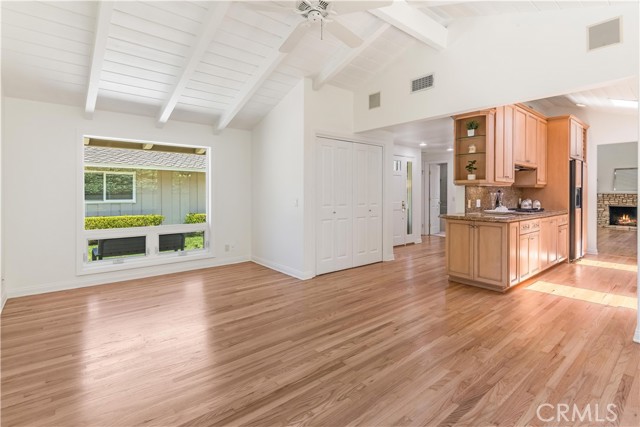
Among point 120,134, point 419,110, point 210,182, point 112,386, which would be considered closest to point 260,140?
point 210,182

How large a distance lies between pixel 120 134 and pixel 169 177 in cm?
105

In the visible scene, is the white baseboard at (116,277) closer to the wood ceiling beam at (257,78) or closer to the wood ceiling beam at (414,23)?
the wood ceiling beam at (257,78)

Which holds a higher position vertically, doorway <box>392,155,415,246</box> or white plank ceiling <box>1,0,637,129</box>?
white plank ceiling <box>1,0,637,129</box>

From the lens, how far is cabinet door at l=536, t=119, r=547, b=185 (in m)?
5.70

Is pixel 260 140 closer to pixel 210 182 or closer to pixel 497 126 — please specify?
pixel 210 182

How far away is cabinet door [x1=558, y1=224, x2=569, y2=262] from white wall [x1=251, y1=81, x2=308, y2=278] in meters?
4.37

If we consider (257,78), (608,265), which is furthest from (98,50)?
(608,265)

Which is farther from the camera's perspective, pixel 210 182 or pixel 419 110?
pixel 210 182

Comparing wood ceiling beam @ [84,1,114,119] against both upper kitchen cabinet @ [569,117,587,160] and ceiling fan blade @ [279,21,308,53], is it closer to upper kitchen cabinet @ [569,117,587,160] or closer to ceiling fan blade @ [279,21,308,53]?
ceiling fan blade @ [279,21,308,53]

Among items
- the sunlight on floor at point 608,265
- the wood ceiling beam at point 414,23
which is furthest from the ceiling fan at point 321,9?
the sunlight on floor at point 608,265

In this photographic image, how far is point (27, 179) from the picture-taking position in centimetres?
414

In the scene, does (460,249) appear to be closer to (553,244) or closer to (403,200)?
(553,244)

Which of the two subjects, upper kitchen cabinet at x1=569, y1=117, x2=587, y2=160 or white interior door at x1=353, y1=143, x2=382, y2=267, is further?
upper kitchen cabinet at x1=569, y1=117, x2=587, y2=160

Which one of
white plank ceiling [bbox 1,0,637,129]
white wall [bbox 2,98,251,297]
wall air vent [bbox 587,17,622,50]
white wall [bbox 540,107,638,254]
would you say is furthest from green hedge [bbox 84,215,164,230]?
white wall [bbox 540,107,638,254]
